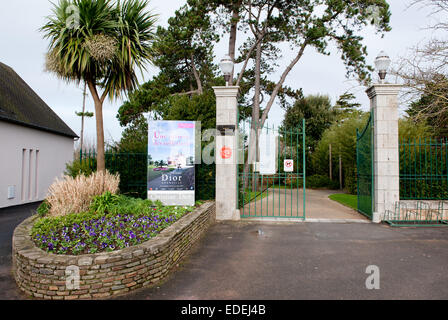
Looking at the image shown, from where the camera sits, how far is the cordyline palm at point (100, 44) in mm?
6910

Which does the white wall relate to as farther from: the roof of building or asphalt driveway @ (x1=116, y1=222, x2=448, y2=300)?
asphalt driveway @ (x1=116, y1=222, x2=448, y2=300)

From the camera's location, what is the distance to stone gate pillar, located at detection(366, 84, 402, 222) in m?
7.49

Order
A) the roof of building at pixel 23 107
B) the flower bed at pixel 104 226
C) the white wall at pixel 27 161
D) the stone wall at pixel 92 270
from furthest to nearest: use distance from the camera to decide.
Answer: the roof of building at pixel 23 107 → the white wall at pixel 27 161 → the flower bed at pixel 104 226 → the stone wall at pixel 92 270

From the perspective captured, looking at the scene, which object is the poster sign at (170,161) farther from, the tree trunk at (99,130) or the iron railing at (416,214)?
the iron railing at (416,214)

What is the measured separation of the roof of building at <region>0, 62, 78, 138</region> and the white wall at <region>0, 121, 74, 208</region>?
334 mm

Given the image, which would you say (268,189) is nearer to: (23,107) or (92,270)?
(92,270)

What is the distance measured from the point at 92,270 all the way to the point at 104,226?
1569 millimetres

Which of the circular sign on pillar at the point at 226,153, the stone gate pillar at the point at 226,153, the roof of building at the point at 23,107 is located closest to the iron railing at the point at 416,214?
the stone gate pillar at the point at 226,153

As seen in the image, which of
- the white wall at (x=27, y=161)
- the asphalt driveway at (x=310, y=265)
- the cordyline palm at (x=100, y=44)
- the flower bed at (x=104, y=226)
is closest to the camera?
the asphalt driveway at (x=310, y=265)

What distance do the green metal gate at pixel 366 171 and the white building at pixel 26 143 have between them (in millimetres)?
12672

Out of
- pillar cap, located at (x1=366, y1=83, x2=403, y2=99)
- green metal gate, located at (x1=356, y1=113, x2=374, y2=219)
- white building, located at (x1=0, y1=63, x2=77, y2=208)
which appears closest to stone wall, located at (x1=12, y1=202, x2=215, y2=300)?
green metal gate, located at (x1=356, y1=113, x2=374, y2=219)
